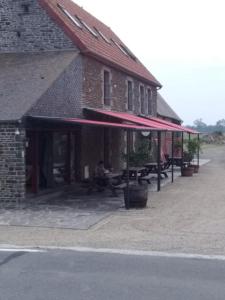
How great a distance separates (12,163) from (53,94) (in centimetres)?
273

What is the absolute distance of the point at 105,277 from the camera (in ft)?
22.4

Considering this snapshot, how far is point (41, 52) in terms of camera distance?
18.9 metres

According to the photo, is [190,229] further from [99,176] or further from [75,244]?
[99,176]

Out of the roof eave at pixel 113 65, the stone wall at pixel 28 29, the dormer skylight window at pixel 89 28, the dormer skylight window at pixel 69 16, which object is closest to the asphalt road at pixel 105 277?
the roof eave at pixel 113 65

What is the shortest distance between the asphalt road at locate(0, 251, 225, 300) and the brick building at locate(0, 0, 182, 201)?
5957 millimetres

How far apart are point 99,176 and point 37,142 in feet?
7.09

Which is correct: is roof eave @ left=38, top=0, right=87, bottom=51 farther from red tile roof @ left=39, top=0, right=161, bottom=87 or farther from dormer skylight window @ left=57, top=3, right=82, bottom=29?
dormer skylight window @ left=57, top=3, right=82, bottom=29

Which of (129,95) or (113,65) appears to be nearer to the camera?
(113,65)

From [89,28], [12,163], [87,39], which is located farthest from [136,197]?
[89,28]

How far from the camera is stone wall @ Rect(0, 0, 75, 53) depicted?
18859 millimetres

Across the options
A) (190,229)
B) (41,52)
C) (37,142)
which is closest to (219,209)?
(190,229)

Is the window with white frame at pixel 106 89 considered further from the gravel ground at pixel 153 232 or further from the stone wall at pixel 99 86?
the gravel ground at pixel 153 232

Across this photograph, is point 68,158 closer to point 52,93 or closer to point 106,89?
point 52,93

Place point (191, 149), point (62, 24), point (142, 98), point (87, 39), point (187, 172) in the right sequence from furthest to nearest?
point (142, 98), point (191, 149), point (187, 172), point (87, 39), point (62, 24)
